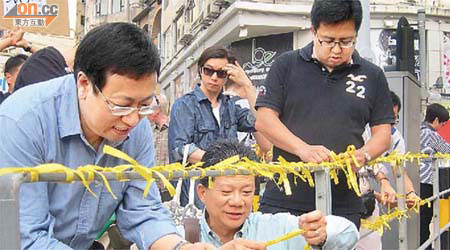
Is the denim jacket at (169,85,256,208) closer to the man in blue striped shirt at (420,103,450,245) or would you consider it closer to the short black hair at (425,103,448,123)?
the man in blue striped shirt at (420,103,450,245)

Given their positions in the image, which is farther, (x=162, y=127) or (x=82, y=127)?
(x=162, y=127)

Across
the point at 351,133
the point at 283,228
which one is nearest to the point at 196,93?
the point at 351,133

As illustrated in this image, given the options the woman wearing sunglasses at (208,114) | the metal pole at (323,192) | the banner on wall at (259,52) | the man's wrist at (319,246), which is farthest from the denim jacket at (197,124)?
the banner on wall at (259,52)

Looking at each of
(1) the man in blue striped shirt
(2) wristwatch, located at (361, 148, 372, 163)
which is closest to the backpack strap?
(2) wristwatch, located at (361, 148, 372, 163)

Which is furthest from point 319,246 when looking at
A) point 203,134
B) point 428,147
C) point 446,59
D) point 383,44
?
point 446,59

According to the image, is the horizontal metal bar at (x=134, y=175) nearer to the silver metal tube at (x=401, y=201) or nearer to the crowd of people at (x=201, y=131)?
the crowd of people at (x=201, y=131)

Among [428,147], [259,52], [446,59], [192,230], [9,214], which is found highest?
[259,52]

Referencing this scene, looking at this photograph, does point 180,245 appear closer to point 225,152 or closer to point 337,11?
point 225,152

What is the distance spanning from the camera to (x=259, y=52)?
16969mm

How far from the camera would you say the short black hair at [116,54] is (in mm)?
2123

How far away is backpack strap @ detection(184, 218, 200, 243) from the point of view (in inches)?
111

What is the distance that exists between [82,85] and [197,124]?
2.17 meters

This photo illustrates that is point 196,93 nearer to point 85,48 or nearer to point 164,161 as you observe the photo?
point 164,161

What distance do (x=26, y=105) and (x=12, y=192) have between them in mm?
866
